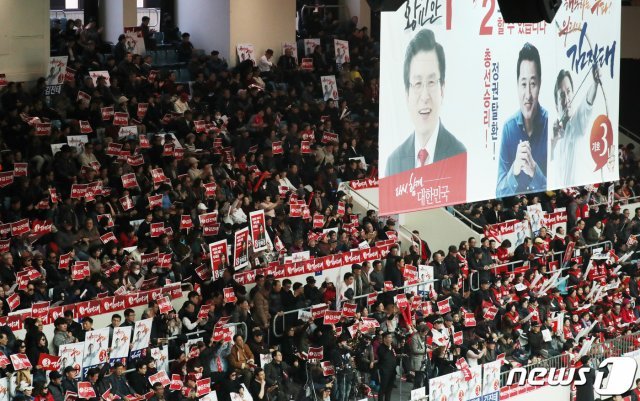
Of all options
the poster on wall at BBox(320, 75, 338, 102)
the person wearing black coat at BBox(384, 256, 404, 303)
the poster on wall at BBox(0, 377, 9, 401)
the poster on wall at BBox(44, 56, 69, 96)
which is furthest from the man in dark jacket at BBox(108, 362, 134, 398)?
the poster on wall at BBox(320, 75, 338, 102)

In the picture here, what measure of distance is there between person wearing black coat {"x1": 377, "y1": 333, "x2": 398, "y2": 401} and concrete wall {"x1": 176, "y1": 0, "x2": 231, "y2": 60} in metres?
9.23

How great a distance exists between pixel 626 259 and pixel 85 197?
11.2 metres

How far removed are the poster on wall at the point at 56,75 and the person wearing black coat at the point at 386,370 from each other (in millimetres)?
6993

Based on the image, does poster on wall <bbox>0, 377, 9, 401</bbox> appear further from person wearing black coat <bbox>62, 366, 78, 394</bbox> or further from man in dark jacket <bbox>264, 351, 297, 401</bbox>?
man in dark jacket <bbox>264, 351, 297, 401</bbox>

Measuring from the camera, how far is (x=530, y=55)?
11836 millimetres

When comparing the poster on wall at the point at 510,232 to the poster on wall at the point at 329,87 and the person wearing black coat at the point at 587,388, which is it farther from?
the poster on wall at the point at 329,87

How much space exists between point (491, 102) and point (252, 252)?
6.77m

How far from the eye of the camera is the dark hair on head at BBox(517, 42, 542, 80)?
38.6 ft

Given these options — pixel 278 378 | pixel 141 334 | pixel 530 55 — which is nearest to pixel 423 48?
pixel 530 55

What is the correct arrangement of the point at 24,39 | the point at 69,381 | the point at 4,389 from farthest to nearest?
the point at 24,39 < the point at 69,381 < the point at 4,389

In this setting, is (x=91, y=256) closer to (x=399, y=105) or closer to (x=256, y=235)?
(x=256, y=235)

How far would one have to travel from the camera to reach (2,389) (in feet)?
42.2

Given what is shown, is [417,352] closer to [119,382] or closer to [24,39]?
[119,382]

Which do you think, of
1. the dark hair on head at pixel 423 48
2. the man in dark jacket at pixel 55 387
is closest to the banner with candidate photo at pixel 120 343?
the man in dark jacket at pixel 55 387
